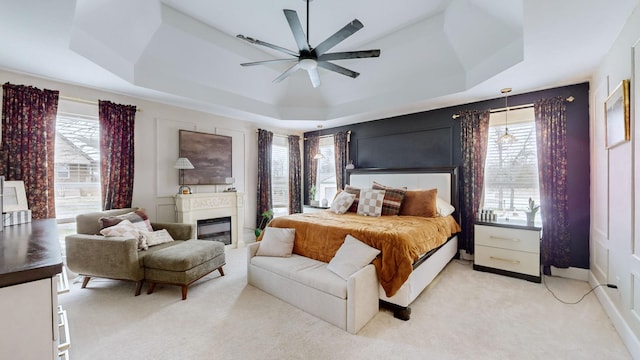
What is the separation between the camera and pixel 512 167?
3.81 metres

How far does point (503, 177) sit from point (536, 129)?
2.52 feet

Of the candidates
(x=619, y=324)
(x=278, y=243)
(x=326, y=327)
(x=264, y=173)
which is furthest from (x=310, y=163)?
(x=619, y=324)

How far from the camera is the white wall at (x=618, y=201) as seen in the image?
1930 mm

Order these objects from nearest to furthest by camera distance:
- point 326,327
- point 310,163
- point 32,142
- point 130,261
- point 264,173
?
1. point 326,327
2. point 130,261
3. point 32,142
4. point 264,173
5. point 310,163

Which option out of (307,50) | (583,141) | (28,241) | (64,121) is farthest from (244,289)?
(583,141)

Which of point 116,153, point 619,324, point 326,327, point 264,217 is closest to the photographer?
point 619,324

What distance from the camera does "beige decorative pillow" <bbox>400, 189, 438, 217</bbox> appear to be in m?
3.68

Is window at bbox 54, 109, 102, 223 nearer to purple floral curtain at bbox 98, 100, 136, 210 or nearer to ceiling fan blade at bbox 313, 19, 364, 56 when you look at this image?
purple floral curtain at bbox 98, 100, 136, 210

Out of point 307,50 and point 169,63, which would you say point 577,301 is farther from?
point 169,63

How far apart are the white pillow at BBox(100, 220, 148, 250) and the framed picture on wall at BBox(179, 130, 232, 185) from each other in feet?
4.28

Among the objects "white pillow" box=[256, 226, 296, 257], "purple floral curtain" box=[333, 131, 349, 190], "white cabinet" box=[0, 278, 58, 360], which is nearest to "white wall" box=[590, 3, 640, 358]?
"white pillow" box=[256, 226, 296, 257]

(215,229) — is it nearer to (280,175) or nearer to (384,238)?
(280,175)

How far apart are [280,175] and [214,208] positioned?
5.90 feet

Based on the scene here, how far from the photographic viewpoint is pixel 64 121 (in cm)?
331
